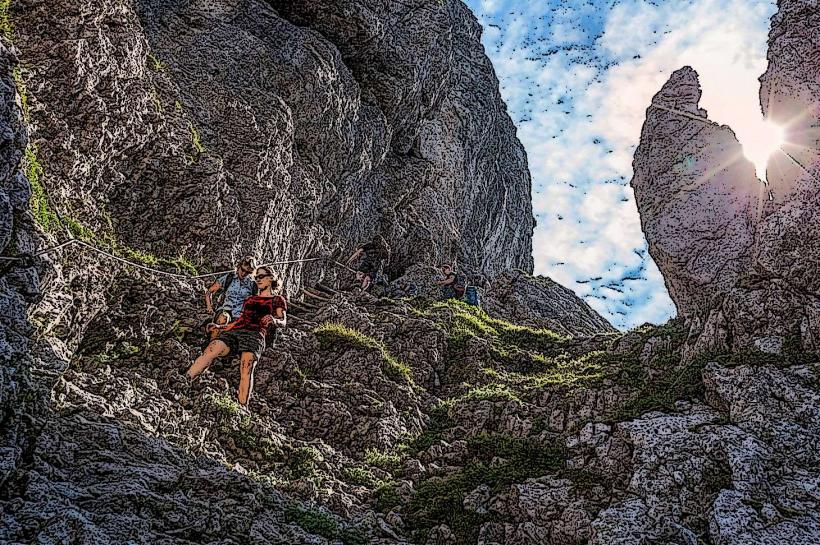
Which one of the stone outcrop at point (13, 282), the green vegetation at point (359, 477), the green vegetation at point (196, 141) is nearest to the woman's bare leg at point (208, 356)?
the stone outcrop at point (13, 282)

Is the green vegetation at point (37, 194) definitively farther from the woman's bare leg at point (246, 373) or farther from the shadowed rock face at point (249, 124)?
the woman's bare leg at point (246, 373)

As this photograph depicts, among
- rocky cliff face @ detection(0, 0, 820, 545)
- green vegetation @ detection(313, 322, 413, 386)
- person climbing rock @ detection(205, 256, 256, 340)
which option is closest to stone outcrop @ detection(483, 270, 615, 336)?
rocky cliff face @ detection(0, 0, 820, 545)

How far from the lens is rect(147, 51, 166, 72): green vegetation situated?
60.8 feet

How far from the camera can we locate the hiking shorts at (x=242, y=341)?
42.1ft

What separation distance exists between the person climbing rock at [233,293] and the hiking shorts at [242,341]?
60 cm

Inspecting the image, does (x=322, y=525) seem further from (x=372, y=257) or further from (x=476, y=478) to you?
(x=372, y=257)

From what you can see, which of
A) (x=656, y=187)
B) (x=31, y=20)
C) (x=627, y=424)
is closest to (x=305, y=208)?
(x=31, y=20)

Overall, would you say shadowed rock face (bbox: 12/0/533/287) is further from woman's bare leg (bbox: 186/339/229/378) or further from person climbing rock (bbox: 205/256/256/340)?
woman's bare leg (bbox: 186/339/229/378)

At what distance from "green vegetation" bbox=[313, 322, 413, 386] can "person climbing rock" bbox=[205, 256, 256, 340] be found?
332cm

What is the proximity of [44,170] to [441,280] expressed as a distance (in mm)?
21257

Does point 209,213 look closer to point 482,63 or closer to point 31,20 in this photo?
point 31,20

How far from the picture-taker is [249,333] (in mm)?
13023

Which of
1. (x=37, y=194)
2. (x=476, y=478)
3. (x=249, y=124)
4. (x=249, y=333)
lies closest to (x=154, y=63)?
(x=249, y=124)

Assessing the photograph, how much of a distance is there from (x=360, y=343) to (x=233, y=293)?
14.0 ft
